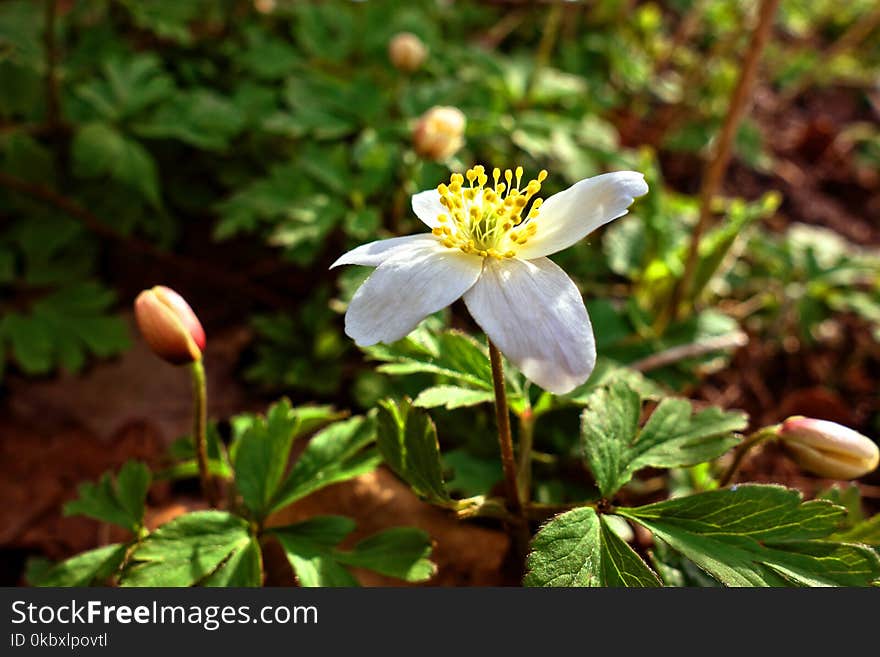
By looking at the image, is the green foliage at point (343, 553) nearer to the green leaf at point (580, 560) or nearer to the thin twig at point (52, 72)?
the green leaf at point (580, 560)

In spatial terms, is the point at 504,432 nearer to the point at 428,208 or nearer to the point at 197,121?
the point at 428,208

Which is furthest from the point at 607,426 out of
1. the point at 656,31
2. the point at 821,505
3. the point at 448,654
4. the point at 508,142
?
the point at 656,31

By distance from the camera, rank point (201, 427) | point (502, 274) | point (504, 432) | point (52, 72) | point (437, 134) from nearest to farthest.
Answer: point (502, 274)
point (504, 432)
point (201, 427)
point (437, 134)
point (52, 72)

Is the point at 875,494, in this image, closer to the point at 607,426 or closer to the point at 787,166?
the point at 607,426

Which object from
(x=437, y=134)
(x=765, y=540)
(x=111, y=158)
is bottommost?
(x=765, y=540)

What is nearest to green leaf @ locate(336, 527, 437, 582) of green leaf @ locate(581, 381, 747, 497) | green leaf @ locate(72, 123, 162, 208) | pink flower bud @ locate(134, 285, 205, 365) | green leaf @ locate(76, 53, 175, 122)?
green leaf @ locate(581, 381, 747, 497)

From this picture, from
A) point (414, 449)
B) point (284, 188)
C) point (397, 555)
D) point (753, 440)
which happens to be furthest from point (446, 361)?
point (284, 188)
